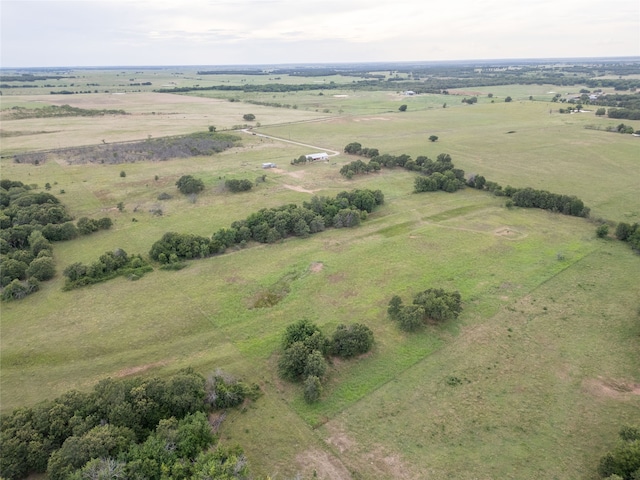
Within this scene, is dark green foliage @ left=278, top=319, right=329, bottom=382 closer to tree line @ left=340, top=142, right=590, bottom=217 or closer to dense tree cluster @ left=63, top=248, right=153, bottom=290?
dense tree cluster @ left=63, top=248, right=153, bottom=290

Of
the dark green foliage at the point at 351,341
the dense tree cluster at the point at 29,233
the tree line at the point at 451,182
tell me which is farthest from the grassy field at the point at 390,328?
the tree line at the point at 451,182

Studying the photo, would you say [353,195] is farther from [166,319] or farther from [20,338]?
[20,338]

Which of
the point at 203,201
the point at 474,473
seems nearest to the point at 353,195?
the point at 203,201

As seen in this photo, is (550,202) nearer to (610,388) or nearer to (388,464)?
(610,388)

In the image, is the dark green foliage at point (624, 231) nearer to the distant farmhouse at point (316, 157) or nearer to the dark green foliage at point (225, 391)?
the dark green foliage at point (225, 391)

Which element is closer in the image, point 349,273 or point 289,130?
point 349,273

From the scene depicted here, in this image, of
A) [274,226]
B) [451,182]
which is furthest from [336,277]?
[451,182]

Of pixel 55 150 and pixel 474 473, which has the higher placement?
pixel 55 150
